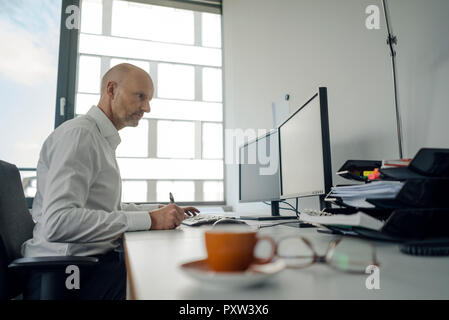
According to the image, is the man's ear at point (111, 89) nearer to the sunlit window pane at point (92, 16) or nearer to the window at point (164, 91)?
the window at point (164, 91)

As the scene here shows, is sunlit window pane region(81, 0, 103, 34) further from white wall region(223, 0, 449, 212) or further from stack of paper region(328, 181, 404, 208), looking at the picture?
stack of paper region(328, 181, 404, 208)

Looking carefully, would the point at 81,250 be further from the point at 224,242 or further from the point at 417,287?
the point at 417,287

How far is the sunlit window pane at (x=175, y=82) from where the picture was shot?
3021mm

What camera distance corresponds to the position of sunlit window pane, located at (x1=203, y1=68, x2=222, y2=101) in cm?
318

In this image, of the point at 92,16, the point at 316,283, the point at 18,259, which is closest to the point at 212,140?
the point at 92,16

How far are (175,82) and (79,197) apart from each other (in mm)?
2242

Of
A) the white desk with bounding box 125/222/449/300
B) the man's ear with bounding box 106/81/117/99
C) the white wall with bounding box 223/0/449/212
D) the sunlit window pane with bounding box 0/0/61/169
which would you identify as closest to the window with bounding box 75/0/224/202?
the sunlit window pane with bounding box 0/0/61/169

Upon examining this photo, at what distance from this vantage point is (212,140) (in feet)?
10.2

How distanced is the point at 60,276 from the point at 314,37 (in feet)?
5.20

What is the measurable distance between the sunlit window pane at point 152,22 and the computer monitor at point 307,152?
215cm

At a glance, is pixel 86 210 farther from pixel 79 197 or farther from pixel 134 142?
pixel 134 142

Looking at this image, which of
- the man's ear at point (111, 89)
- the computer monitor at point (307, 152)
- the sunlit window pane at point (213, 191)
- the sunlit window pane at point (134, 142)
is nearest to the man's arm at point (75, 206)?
the man's ear at point (111, 89)
